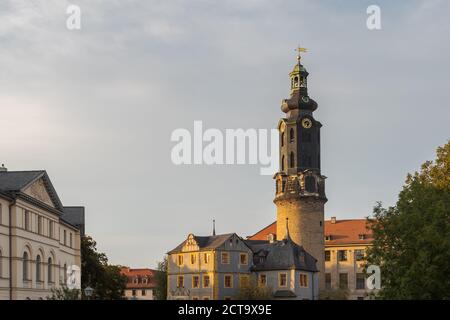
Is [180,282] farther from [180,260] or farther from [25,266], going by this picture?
[25,266]

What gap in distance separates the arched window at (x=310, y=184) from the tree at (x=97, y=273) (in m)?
28.8

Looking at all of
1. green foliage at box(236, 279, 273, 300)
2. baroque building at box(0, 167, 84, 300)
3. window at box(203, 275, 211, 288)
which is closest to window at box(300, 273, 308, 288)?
green foliage at box(236, 279, 273, 300)

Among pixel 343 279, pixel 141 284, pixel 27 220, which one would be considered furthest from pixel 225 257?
pixel 141 284

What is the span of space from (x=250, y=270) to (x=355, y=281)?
30.3m

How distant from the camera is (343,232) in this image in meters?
125

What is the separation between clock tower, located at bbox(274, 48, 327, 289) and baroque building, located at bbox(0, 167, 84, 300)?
4275 cm

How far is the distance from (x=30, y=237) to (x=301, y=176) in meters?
56.3

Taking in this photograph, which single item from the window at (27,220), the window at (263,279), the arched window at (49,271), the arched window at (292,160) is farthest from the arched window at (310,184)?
the window at (27,220)

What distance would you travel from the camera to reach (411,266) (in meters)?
42.1

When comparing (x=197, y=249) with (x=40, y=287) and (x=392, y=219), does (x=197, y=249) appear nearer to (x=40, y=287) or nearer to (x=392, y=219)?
(x=40, y=287)

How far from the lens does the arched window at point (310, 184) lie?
10529 centimetres

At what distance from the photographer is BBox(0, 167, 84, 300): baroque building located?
50688 mm
